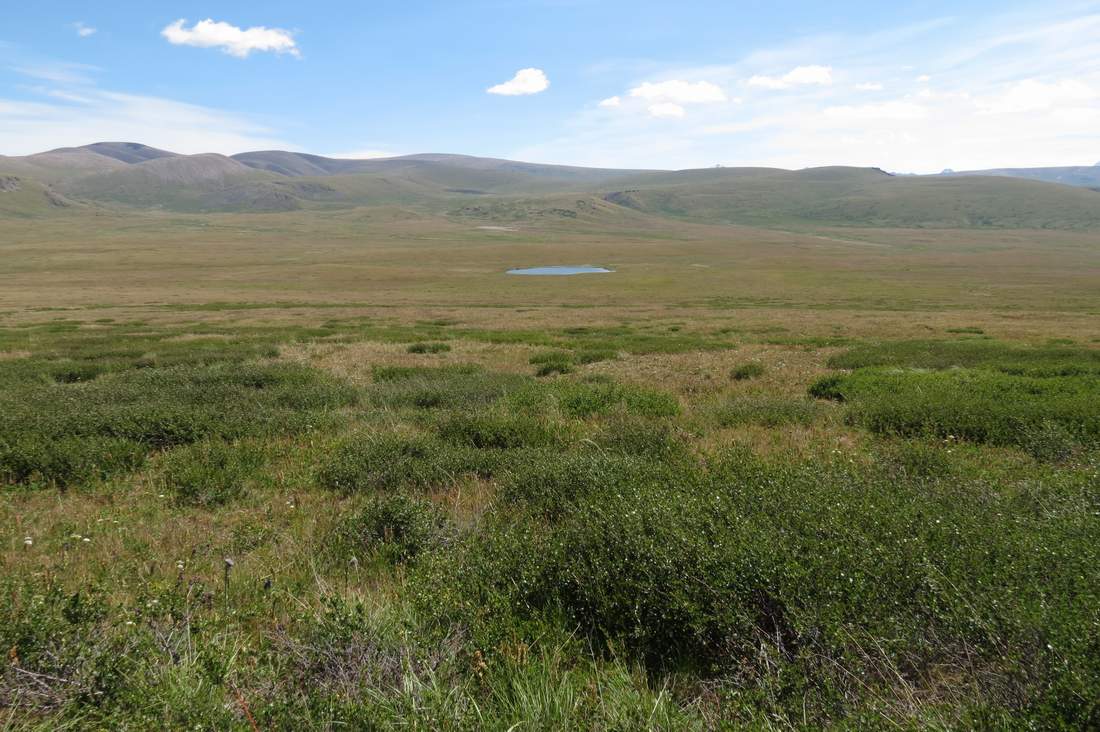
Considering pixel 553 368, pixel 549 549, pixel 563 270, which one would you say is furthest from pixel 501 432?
pixel 563 270

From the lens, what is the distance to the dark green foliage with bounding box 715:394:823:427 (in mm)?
9328

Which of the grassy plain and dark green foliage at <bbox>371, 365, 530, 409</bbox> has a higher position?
the grassy plain

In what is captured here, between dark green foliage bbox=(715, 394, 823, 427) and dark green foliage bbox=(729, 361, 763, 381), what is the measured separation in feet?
11.4

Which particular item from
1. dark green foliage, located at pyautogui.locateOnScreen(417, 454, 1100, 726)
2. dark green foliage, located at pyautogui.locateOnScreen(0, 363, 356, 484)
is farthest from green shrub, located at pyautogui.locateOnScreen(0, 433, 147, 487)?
dark green foliage, located at pyautogui.locateOnScreen(417, 454, 1100, 726)

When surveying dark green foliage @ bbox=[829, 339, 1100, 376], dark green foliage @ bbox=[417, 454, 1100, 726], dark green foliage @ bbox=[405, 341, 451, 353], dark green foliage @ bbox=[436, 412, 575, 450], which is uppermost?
dark green foliage @ bbox=[417, 454, 1100, 726]

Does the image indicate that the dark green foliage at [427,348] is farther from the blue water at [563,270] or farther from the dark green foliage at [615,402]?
the blue water at [563,270]

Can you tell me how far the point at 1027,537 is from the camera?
12.6 feet

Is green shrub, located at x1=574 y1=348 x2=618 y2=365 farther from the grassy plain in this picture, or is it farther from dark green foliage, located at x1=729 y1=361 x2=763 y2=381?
dark green foliage, located at x1=729 y1=361 x2=763 y2=381

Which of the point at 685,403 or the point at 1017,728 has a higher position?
the point at 1017,728

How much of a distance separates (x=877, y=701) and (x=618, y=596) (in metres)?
1.39

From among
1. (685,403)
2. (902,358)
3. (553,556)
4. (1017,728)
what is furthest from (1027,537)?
(902,358)

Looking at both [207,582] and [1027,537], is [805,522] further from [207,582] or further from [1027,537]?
[207,582]

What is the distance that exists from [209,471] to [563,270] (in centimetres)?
8107

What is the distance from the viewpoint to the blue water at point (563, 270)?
82.2 meters
